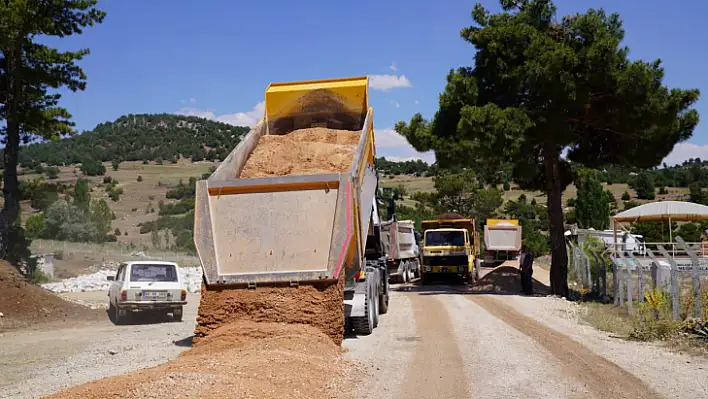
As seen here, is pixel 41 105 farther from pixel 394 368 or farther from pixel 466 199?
pixel 466 199

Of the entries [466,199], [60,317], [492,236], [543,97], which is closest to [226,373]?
[60,317]

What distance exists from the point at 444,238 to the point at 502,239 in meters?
11.5

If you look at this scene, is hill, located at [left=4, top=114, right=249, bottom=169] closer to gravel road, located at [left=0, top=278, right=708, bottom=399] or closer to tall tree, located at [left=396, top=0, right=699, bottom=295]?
tall tree, located at [left=396, top=0, right=699, bottom=295]

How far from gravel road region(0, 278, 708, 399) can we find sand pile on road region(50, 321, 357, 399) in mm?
513

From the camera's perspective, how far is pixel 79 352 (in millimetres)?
11844

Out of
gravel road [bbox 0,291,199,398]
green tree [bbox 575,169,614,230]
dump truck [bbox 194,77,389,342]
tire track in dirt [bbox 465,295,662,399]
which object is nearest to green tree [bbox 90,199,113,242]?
gravel road [bbox 0,291,199,398]

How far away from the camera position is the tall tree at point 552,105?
821 inches

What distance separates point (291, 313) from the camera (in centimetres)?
973

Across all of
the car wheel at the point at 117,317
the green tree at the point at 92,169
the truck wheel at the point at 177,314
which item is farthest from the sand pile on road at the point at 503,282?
the green tree at the point at 92,169

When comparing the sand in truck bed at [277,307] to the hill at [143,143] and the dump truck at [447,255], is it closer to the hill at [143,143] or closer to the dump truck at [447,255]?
the dump truck at [447,255]

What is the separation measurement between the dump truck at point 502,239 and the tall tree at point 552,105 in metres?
14.1

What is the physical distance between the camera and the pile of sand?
17.5 m

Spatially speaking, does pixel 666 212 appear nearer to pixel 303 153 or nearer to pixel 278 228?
pixel 303 153

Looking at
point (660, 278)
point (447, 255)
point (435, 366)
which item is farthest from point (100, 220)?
point (435, 366)
